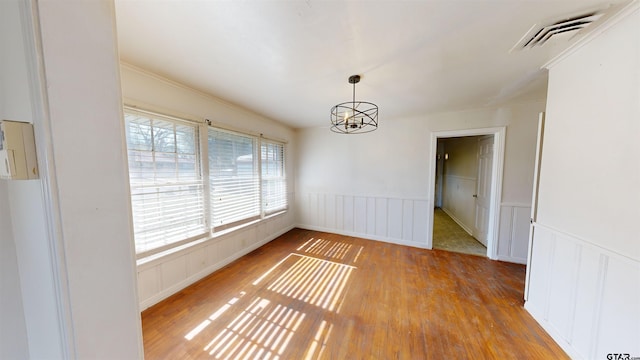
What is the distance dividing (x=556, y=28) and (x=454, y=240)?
350cm

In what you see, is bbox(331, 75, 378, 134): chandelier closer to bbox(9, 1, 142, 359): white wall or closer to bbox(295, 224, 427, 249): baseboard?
bbox(9, 1, 142, 359): white wall

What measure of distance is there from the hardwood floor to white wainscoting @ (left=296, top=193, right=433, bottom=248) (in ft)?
2.31

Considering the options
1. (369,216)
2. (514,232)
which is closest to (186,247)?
(369,216)

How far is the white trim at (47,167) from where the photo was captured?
1.34 ft

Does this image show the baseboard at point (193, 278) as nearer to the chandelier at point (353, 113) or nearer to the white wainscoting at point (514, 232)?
the chandelier at point (353, 113)

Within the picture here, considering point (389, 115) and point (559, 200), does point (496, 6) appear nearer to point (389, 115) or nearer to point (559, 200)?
point (559, 200)

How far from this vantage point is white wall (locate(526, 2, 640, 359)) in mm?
1212

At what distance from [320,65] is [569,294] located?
109 inches

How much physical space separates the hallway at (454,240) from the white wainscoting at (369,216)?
0.52m

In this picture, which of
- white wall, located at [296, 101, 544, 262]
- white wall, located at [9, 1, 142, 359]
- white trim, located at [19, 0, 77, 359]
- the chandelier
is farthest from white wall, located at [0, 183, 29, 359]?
white wall, located at [296, 101, 544, 262]

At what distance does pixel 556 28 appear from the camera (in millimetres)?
1433

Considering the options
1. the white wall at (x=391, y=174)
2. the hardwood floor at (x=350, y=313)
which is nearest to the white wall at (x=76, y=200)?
the hardwood floor at (x=350, y=313)

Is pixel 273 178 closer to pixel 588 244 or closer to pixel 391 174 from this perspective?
pixel 391 174

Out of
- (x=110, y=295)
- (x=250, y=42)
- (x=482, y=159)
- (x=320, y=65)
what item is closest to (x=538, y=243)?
(x=482, y=159)
